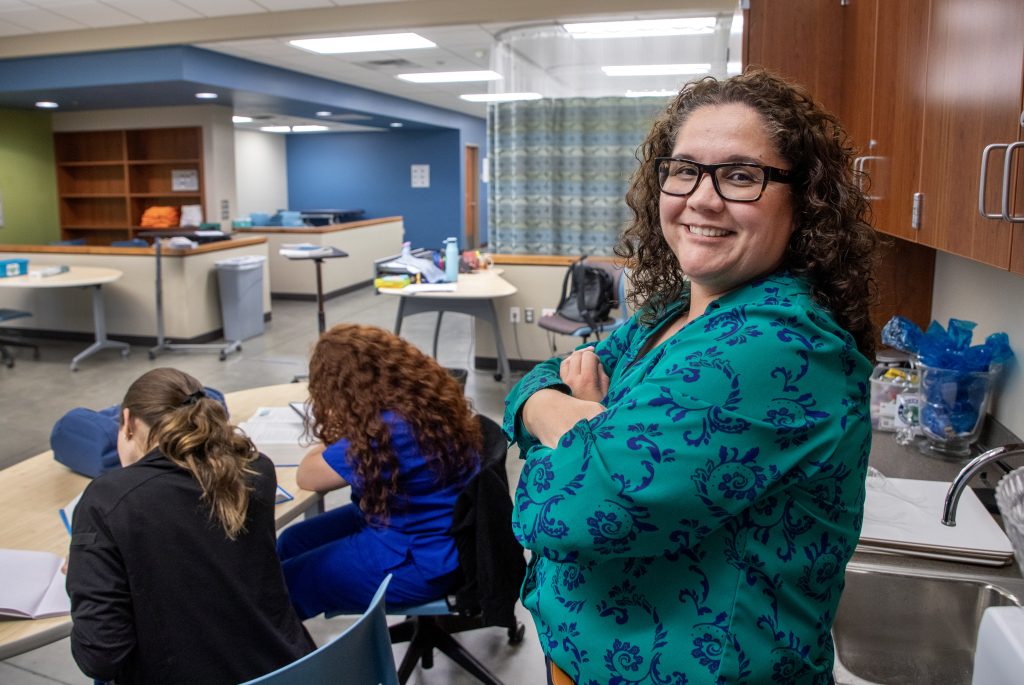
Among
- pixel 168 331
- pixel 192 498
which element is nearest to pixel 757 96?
pixel 192 498

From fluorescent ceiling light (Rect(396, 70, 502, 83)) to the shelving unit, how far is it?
246cm

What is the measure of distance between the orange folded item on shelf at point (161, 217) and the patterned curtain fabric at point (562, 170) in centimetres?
461

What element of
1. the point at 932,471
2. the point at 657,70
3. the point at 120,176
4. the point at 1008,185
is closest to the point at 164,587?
the point at 1008,185

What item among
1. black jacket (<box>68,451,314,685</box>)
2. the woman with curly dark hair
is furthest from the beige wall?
the woman with curly dark hair

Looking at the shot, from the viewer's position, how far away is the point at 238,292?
7.14 meters

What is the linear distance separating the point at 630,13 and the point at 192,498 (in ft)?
16.2

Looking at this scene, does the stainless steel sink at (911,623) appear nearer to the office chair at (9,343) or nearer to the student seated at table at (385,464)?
the student seated at table at (385,464)

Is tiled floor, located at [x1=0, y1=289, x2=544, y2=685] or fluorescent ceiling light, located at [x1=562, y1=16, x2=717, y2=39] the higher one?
fluorescent ceiling light, located at [x1=562, y1=16, x2=717, y2=39]

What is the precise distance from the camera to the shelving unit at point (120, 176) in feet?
30.4

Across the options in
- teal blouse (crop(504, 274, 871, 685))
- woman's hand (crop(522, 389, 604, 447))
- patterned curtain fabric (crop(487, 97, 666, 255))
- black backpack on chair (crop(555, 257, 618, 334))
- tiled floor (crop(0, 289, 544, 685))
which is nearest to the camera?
teal blouse (crop(504, 274, 871, 685))

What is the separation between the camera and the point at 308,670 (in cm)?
126

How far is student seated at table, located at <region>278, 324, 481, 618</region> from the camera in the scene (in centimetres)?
201

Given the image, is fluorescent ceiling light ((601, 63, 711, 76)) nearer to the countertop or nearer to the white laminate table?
the white laminate table

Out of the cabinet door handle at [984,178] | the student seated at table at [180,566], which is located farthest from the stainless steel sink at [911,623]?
the student seated at table at [180,566]
